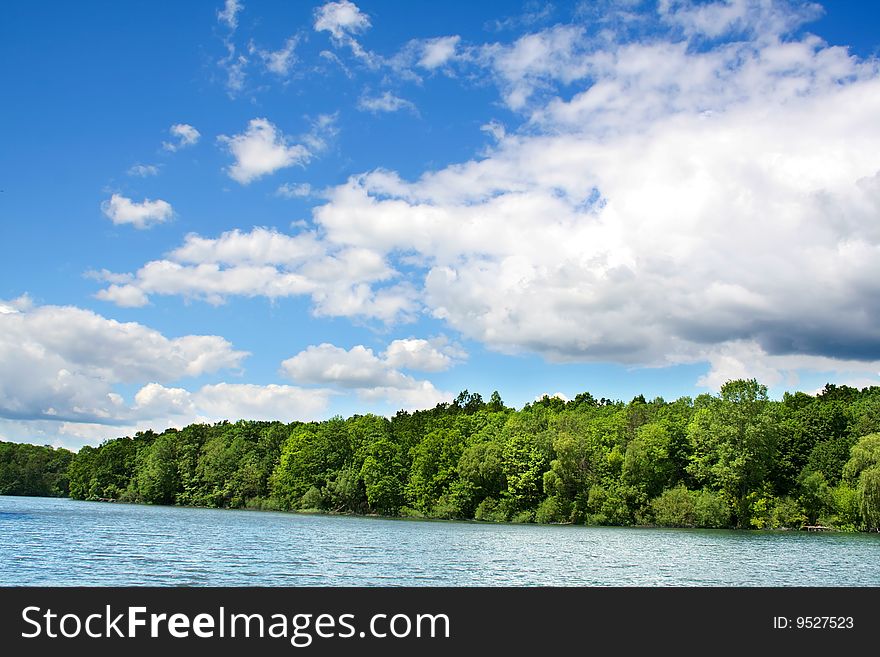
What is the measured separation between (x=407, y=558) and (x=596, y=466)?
203 ft

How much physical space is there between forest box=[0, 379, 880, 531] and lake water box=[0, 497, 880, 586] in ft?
63.9

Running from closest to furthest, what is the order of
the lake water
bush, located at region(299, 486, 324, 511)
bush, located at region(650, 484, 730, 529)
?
the lake water
bush, located at region(650, 484, 730, 529)
bush, located at region(299, 486, 324, 511)

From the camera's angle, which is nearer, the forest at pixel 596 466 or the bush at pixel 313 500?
the forest at pixel 596 466

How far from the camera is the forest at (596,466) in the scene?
94.9 m

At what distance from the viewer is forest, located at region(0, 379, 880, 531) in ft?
311

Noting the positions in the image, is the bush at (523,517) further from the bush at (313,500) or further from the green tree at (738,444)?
the bush at (313,500)

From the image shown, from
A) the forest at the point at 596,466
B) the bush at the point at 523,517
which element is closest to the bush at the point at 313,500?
the forest at the point at 596,466

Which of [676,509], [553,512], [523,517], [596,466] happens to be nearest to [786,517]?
[676,509]

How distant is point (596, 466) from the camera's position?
107m

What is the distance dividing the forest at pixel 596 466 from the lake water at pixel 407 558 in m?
19.5

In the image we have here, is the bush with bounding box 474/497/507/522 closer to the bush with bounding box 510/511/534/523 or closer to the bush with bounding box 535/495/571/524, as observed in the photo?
the bush with bounding box 510/511/534/523

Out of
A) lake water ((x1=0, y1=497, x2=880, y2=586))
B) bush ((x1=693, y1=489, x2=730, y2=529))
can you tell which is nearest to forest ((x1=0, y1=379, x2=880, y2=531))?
bush ((x1=693, y1=489, x2=730, y2=529))
